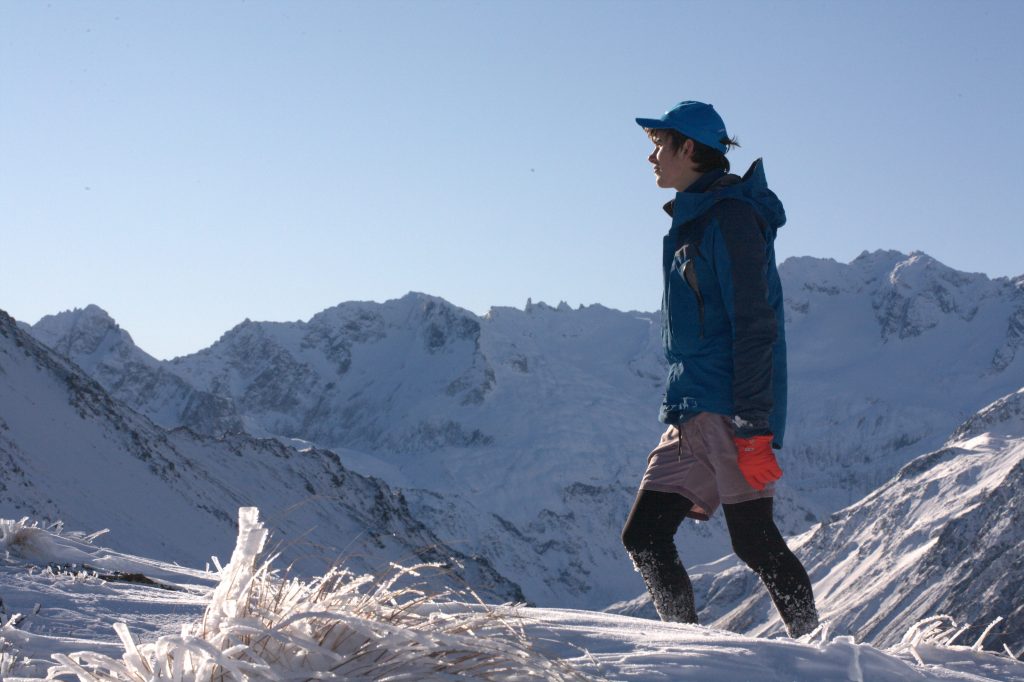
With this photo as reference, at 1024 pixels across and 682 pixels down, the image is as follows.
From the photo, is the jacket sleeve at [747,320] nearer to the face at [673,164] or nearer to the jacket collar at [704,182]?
the jacket collar at [704,182]

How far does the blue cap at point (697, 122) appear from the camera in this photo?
584cm

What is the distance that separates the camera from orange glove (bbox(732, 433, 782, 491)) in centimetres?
538

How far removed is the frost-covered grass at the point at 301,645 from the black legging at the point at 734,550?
238 centimetres

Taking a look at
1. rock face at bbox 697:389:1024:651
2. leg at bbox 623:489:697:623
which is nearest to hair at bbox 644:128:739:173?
leg at bbox 623:489:697:623

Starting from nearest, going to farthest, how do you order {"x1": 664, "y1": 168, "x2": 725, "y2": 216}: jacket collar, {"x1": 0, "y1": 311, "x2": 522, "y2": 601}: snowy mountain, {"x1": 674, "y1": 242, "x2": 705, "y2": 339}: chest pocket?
{"x1": 674, "y1": 242, "x2": 705, "y2": 339}: chest pocket < {"x1": 664, "y1": 168, "x2": 725, "y2": 216}: jacket collar < {"x1": 0, "y1": 311, "x2": 522, "y2": 601}: snowy mountain

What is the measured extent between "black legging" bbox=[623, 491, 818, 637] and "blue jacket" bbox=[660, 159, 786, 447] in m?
0.39

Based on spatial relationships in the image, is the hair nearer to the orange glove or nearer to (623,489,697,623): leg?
the orange glove

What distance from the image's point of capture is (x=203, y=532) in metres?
24.3

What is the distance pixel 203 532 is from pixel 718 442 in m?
20.3

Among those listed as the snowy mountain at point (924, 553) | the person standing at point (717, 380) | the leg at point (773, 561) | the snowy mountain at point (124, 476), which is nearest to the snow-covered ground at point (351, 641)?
the leg at point (773, 561)

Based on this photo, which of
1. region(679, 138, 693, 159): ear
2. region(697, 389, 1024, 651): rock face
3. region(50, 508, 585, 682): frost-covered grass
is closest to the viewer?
region(50, 508, 585, 682): frost-covered grass

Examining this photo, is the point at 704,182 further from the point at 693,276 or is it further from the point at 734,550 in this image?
the point at 734,550

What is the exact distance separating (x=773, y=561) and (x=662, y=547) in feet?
1.65

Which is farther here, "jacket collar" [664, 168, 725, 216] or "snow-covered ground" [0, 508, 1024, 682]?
"jacket collar" [664, 168, 725, 216]
